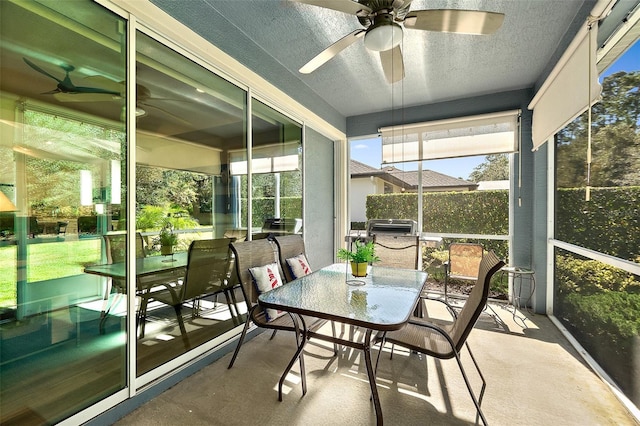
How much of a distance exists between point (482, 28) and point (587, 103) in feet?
3.75

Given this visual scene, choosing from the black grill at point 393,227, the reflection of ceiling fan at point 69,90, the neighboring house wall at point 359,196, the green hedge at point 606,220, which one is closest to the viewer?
the reflection of ceiling fan at point 69,90

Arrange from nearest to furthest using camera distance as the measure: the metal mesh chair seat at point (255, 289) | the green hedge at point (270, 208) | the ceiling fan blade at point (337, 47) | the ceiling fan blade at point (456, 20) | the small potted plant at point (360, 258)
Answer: the ceiling fan blade at point (456, 20)
the ceiling fan blade at point (337, 47)
the metal mesh chair seat at point (255, 289)
the small potted plant at point (360, 258)
the green hedge at point (270, 208)

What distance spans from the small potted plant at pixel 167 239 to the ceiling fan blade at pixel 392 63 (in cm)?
208

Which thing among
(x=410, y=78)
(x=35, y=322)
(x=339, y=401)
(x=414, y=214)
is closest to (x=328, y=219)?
(x=414, y=214)

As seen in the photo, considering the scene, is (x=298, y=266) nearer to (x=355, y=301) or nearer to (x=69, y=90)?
(x=355, y=301)

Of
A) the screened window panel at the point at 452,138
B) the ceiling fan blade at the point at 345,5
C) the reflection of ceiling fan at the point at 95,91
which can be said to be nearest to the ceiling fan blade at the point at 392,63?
the ceiling fan blade at the point at 345,5

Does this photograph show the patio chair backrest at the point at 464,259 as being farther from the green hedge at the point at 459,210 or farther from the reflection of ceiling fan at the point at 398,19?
the reflection of ceiling fan at the point at 398,19

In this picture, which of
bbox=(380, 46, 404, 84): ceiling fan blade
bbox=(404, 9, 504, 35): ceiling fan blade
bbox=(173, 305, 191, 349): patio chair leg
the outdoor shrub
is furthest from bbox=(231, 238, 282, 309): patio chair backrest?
Answer: the outdoor shrub

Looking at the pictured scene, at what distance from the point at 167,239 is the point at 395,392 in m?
2.00

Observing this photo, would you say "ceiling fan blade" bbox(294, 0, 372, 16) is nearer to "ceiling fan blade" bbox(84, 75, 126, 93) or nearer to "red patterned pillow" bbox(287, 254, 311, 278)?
"ceiling fan blade" bbox(84, 75, 126, 93)

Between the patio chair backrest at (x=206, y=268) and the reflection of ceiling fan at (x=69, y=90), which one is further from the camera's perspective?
the patio chair backrest at (x=206, y=268)

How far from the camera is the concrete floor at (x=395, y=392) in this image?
5.62 ft

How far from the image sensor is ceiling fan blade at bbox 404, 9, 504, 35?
1598 mm

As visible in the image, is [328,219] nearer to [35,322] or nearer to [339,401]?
[339,401]
